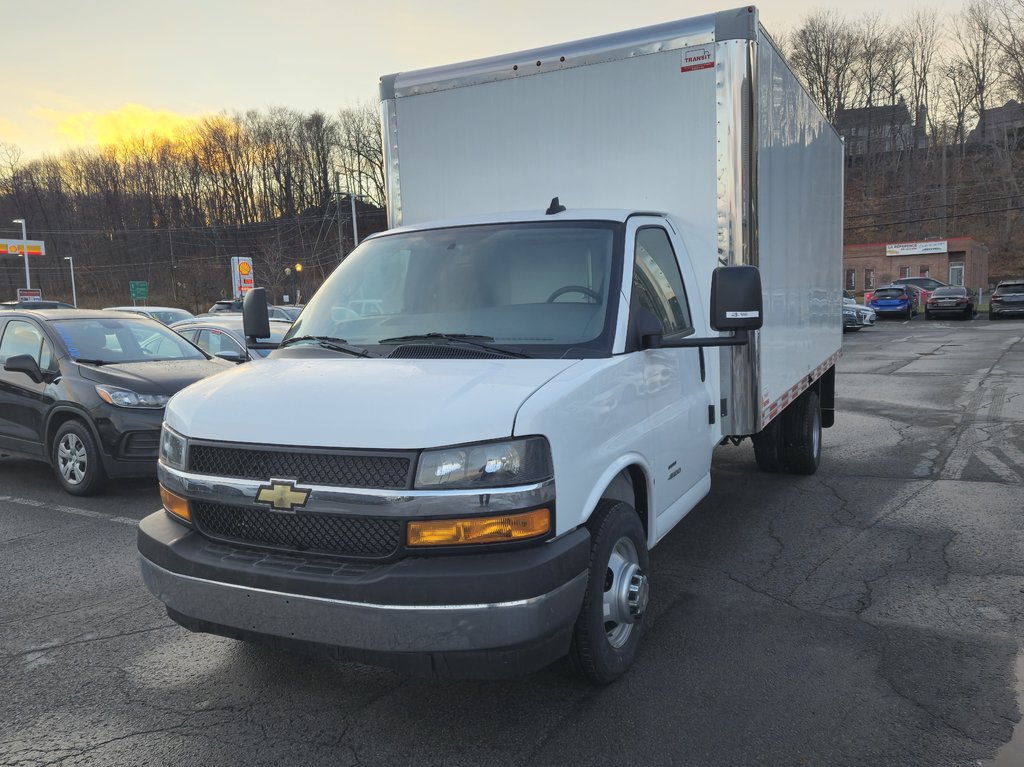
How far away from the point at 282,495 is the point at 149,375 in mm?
5414

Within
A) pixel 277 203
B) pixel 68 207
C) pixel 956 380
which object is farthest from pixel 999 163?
pixel 68 207

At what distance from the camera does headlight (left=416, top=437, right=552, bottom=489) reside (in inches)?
112

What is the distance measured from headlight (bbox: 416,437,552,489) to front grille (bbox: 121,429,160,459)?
212 inches

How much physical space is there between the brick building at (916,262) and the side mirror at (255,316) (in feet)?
212

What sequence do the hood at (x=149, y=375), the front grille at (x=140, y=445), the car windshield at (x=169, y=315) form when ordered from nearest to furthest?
1. the front grille at (x=140, y=445)
2. the hood at (x=149, y=375)
3. the car windshield at (x=169, y=315)

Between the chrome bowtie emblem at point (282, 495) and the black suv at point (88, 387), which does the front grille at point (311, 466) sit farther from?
the black suv at point (88, 387)

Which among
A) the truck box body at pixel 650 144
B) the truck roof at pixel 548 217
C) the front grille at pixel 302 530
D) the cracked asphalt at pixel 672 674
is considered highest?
the truck box body at pixel 650 144

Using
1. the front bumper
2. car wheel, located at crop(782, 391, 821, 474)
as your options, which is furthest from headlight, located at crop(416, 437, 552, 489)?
car wheel, located at crop(782, 391, 821, 474)

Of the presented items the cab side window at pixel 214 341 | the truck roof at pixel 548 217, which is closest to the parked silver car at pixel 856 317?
the cab side window at pixel 214 341

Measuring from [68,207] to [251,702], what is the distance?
105422mm

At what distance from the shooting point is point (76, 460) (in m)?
7.64

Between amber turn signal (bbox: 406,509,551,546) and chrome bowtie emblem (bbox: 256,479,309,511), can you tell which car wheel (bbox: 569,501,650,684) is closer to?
amber turn signal (bbox: 406,509,551,546)

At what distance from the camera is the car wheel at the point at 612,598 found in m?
3.28

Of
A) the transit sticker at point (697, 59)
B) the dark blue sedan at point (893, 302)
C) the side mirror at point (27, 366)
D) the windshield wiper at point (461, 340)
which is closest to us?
the windshield wiper at point (461, 340)
